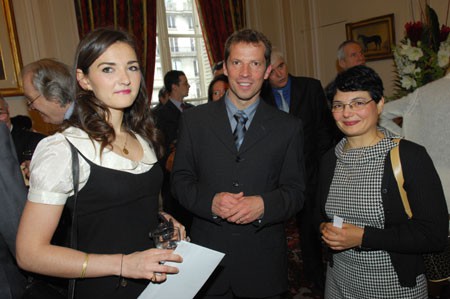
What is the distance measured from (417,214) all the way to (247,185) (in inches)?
30.2

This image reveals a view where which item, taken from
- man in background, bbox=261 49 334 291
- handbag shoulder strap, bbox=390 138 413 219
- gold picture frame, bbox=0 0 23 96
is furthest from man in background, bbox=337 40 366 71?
gold picture frame, bbox=0 0 23 96

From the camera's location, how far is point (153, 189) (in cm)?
146

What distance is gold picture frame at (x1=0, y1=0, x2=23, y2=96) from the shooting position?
4.55m

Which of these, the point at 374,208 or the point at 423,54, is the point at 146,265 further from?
the point at 423,54

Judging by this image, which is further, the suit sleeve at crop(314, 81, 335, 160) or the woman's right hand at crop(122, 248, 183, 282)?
the suit sleeve at crop(314, 81, 335, 160)

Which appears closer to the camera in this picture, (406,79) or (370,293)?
(370,293)

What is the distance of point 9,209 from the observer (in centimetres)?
133

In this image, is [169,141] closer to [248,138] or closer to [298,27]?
[248,138]

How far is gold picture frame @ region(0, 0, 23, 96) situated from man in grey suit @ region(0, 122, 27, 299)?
375 centimetres

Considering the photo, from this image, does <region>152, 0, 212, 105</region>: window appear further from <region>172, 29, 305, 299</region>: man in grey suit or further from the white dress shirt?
the white dress shirt

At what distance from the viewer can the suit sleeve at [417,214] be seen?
4.95 feet

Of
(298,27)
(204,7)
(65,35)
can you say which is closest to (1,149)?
(65,35)

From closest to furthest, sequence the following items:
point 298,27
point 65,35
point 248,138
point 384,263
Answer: point 384,263 → point 248,138 → point 65,35 → point 298,27

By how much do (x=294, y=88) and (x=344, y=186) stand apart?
171cm
